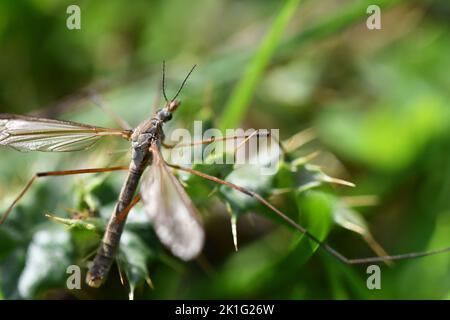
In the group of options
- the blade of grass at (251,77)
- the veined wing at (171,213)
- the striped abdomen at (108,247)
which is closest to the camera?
the veined wing at (171,213)

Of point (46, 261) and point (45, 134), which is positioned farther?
point (45, 134)

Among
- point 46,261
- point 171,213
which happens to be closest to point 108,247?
point 46,261

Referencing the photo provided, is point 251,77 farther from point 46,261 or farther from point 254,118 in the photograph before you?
point 46,261

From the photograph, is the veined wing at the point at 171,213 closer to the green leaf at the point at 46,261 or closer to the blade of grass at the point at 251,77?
the green leaf at the point at 46,261

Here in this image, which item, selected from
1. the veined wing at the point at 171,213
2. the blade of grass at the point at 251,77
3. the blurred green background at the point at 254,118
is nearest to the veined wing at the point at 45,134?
the blurred green background at the point at 254,118

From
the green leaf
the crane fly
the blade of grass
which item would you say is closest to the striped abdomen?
the crane fly

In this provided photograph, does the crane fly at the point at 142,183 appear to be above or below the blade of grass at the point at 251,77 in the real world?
below
